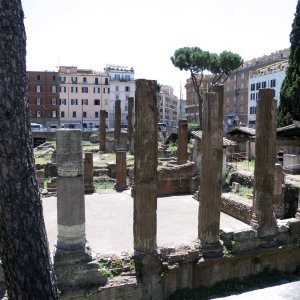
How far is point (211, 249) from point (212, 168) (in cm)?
196

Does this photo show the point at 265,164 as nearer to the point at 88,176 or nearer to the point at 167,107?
the point at 88,176

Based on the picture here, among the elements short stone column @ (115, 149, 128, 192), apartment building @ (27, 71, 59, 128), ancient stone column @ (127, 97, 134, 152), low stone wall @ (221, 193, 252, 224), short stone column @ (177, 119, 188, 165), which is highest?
apartment building @ (27, 71, 59, 128)

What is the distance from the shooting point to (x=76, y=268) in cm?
762

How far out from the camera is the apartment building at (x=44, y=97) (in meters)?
65.3

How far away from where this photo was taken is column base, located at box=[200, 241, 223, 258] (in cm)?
892

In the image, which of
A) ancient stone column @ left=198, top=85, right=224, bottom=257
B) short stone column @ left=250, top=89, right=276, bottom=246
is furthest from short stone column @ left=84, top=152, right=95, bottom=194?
short stone column @ left=250, top=89, right=276, bottom=246

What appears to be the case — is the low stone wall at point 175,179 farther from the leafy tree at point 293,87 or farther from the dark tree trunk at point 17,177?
the dark tree trunk at point 17,177

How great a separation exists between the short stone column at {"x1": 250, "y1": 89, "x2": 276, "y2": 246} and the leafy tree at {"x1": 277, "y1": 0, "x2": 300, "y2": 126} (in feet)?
61.9

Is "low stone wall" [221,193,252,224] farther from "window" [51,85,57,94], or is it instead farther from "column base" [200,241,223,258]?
"window" [51,85,57,94]

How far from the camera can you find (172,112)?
376ft

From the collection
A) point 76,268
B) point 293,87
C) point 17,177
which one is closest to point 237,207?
point 76,268

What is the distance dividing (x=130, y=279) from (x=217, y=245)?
7.84ft

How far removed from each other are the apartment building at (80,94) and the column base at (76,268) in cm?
6087

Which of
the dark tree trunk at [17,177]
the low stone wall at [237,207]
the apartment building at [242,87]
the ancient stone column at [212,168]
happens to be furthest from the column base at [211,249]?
the apartment building at [242,87]
